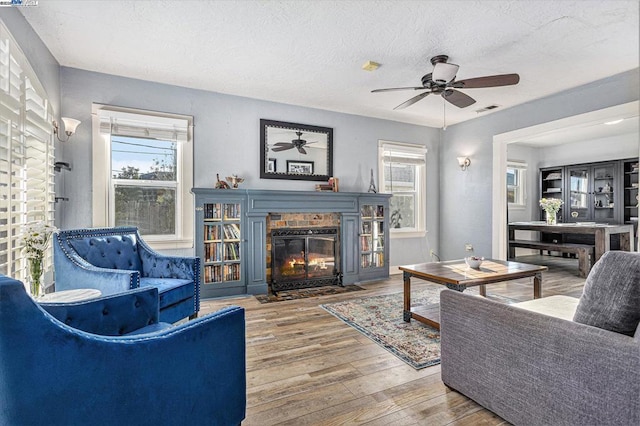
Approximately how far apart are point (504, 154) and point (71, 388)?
17.9 ft

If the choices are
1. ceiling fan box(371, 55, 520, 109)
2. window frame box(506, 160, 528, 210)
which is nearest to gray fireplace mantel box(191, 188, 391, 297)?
ceiling fan box(371, 55, 520, 109)

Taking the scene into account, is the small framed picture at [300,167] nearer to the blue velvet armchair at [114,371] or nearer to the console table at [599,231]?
the blue velvet armchair at [114,371]

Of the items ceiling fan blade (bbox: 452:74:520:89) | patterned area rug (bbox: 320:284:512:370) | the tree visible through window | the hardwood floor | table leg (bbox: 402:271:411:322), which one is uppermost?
ceiling fan blade (bbox: 452:74:520:89)

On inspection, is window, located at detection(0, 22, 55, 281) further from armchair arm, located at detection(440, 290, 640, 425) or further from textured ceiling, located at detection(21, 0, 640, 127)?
armchair arm, located at detection(440, 290, 640, 425)

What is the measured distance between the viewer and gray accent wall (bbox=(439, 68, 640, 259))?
12.4ft

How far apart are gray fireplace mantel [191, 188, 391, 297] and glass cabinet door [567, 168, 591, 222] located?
19.4ft

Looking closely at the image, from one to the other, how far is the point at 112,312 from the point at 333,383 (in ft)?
4.29

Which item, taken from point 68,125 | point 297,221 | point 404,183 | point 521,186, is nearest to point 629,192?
point 521,186

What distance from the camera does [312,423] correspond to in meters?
1.63

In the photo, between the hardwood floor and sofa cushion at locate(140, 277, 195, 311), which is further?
sofa cushion at locate(140, 277, 195, 311)

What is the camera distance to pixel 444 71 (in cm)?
265

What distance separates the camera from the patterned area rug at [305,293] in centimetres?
391

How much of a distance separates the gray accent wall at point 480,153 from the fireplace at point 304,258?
226 centimetres

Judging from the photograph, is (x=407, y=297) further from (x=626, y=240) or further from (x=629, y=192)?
(x=629, y=192)
